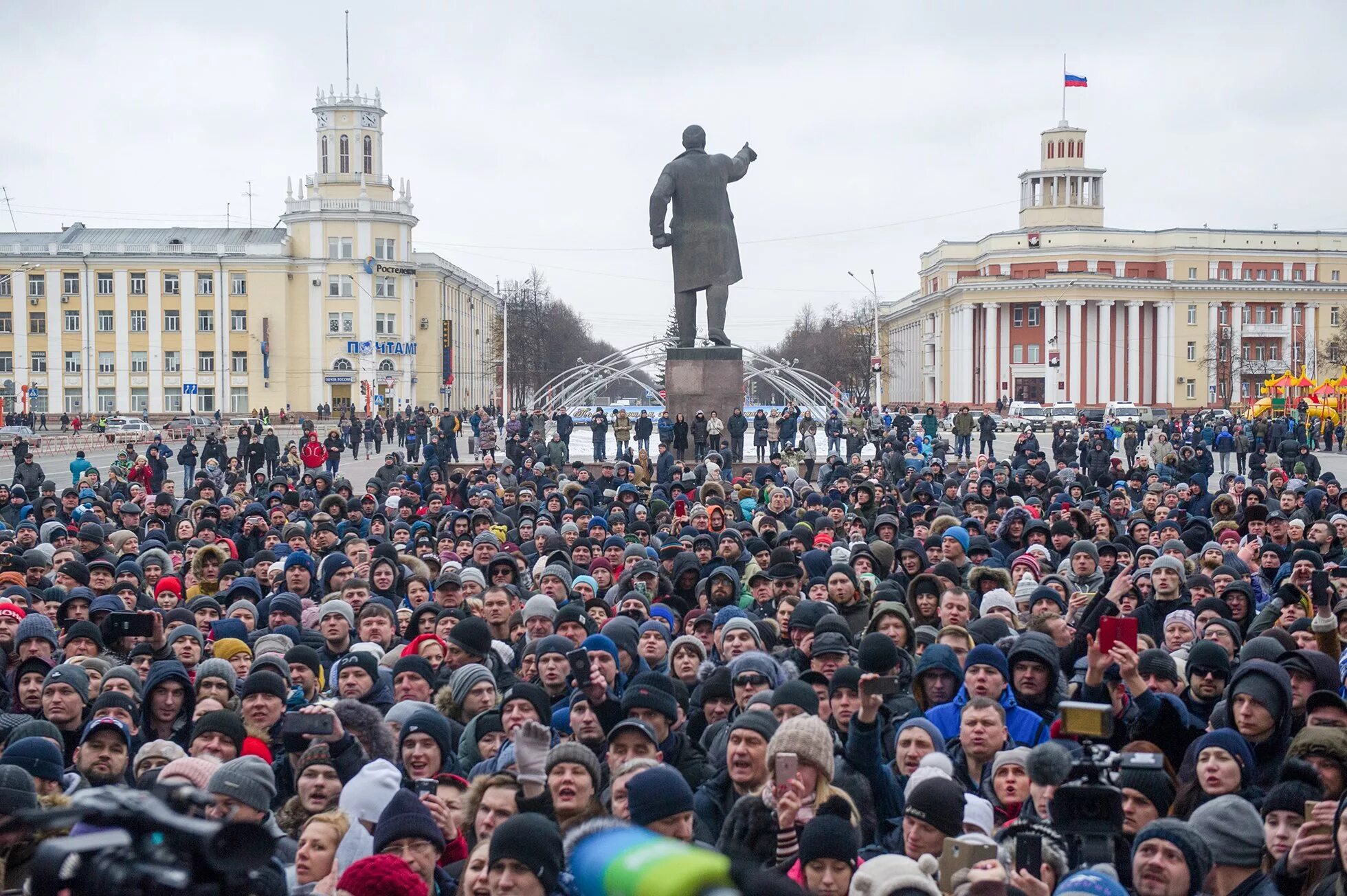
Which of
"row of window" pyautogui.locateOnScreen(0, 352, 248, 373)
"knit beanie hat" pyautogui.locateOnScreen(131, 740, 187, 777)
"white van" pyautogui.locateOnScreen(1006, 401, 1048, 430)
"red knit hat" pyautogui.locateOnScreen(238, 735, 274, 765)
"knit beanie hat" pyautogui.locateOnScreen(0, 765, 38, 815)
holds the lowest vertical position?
"red knit hat" pyautogui.locateOnScreen(238, 735, 274, 765)

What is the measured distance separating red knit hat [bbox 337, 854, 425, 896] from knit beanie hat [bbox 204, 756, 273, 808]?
96 centimetres

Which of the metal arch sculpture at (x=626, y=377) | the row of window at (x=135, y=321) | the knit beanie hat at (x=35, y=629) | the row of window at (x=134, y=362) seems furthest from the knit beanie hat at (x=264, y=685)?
the row of window at (x=135, y=321)

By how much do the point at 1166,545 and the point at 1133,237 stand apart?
3726 inches

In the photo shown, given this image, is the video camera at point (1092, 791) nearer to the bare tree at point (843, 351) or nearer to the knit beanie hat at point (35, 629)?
the knit beanie hat at point (35, 629)

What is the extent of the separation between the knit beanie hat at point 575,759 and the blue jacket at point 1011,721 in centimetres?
159

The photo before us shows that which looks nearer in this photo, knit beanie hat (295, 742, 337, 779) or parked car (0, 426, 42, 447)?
knit beanie hat (295, 742, 337, 779)

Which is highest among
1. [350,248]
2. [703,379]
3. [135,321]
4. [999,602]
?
[350,248]

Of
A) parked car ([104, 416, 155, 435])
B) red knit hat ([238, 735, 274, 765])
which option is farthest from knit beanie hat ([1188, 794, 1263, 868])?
parked car ([104, 416, 155, 435])

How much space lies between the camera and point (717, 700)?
6.95 m

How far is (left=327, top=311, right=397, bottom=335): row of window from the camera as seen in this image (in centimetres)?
8725

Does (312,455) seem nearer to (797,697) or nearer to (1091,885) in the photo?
(797,697)

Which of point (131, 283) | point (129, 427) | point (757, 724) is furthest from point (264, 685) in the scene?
point (131, 283)

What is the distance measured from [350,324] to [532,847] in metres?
85.8

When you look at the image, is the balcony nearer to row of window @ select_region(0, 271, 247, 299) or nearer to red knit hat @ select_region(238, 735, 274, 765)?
row of window @ select_region(0, 271, 247, 299)
